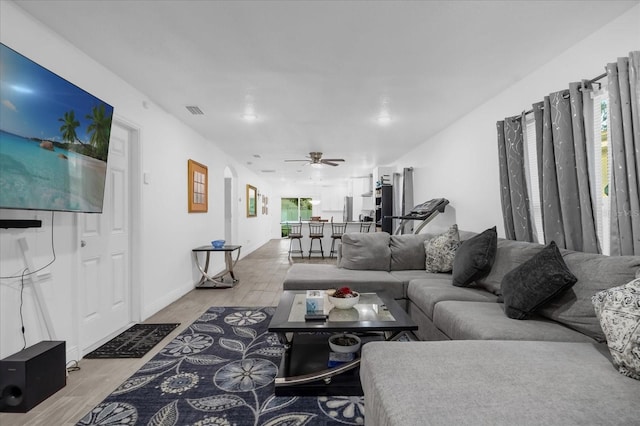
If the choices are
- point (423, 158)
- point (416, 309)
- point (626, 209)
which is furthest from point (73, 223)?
point (423, 158)

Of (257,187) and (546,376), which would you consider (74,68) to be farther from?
(257,187)

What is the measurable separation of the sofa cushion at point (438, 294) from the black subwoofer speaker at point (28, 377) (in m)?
2.62

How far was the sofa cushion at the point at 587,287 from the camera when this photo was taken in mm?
1620

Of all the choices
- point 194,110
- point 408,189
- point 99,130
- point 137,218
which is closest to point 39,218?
point 99,130

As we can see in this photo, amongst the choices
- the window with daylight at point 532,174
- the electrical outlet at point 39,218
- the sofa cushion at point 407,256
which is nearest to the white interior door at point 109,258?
the electrical outlet at point 39,218

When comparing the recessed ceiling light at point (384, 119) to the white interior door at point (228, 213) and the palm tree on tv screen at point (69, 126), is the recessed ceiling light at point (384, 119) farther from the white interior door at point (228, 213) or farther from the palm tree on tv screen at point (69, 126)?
the white interior door at point (228, 213)

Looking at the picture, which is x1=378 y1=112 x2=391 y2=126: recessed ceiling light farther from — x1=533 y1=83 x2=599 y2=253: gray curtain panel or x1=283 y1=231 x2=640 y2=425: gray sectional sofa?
x1=283 y1=231 x2=640 y2=425: gray sectional sofa

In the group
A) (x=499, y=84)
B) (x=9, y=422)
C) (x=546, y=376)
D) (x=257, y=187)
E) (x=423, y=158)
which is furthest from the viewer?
(x=257, y=187)

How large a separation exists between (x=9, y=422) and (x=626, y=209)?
152 inches

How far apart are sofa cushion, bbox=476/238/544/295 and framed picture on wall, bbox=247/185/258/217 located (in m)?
7.14

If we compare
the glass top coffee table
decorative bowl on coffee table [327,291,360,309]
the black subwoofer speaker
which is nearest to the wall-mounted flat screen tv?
the black subwoofer speaker

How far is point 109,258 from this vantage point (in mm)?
2943

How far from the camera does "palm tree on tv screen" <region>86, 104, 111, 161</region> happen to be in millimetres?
2275

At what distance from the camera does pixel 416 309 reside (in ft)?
9.21
